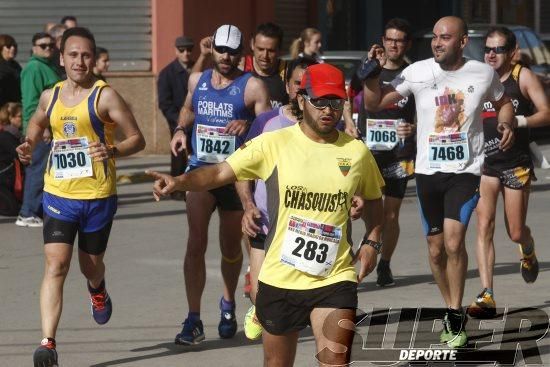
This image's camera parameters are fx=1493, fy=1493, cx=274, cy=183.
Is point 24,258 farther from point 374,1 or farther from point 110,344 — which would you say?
point 374,1

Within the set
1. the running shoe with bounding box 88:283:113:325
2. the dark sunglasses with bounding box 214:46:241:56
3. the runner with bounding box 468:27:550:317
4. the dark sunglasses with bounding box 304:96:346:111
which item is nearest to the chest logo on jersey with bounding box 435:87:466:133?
the runner with bounding box 468:27:550:317

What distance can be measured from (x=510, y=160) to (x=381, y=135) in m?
1.54

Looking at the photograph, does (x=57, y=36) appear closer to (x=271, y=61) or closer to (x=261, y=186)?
(x=271, y=61)

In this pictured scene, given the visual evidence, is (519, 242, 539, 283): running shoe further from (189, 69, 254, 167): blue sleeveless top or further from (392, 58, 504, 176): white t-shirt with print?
(189, 69, 254, 167): blue sleeveless top

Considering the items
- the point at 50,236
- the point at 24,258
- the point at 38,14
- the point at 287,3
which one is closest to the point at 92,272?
the point at 50,236

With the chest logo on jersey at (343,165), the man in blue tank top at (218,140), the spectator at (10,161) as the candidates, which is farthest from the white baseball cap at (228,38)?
the spectator at (10,161)

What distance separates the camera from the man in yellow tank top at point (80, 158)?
8367 millimetres

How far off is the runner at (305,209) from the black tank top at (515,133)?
152 inches

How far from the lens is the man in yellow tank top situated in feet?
27.5

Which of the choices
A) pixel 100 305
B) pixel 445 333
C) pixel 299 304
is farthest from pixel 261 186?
pixel 299 304

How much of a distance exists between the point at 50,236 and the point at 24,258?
433 cm

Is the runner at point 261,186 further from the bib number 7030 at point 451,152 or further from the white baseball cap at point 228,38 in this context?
the bib number 7030 at point 451,152

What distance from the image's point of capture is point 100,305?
8.90m

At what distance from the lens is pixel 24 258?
12602mm
